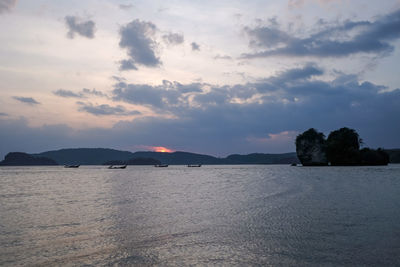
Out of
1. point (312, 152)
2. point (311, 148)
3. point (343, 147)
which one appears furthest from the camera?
point (312, 152)

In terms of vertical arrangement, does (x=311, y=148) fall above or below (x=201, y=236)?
above

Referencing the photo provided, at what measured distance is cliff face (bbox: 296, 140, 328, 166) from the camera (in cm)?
18525

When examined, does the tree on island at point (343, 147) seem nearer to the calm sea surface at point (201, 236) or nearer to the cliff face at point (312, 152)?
the cliff face at point (312, 152)

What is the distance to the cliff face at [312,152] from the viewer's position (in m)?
185

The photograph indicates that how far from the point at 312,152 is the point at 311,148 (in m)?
3.47

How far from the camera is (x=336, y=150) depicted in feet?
568

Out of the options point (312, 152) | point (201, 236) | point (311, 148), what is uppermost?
point (311, 148)

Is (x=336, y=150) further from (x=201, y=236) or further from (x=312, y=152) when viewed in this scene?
(x=201, y=236)

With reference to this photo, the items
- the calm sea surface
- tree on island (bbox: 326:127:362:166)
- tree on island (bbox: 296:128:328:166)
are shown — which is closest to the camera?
the calm sea surface

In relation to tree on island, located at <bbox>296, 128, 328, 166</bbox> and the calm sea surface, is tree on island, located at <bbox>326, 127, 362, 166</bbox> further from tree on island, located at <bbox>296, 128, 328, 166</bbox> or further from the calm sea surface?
the calm sea surface

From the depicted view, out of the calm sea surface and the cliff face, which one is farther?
the cliff face

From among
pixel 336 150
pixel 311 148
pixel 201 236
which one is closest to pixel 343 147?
pixel 336 150

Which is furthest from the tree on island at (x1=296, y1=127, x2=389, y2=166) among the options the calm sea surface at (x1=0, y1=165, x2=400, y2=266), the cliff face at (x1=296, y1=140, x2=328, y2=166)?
the calm sea surface at (x1=0, y1=165, x2=400, y2=266)

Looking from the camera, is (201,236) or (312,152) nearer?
(201,236)
